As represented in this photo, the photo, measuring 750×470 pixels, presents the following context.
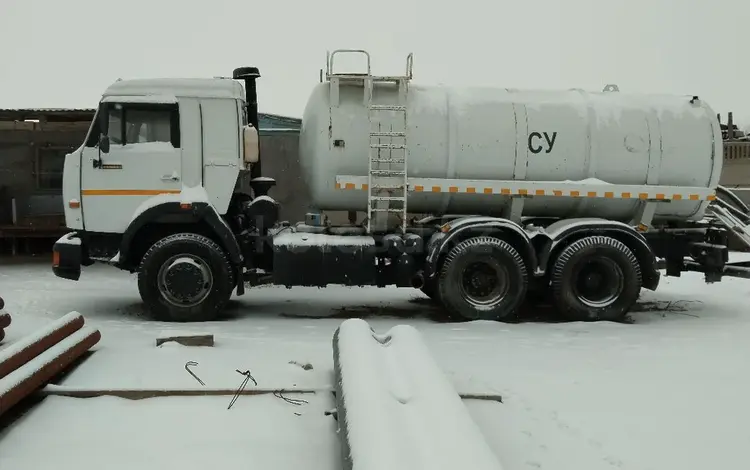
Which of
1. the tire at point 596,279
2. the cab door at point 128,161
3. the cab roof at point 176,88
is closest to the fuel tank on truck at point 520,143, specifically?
the tire at point 596,279

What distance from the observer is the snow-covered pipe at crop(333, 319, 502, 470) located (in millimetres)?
3350

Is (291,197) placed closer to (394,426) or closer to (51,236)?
(51,236)

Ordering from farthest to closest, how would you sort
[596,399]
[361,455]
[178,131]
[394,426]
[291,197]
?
[291,197], [178,131], [596,399], [394,426], [361,455]

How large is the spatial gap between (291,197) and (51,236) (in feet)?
16.6

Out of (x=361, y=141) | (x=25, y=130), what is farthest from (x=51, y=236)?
(x=361, y=141)

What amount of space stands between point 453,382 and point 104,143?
5220 mm

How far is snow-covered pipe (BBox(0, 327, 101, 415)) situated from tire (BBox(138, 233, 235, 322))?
1.72 m

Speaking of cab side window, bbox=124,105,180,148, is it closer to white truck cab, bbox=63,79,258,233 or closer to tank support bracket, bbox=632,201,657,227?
white truck cab, bbox=63,79,258,233

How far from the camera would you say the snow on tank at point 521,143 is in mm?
8594

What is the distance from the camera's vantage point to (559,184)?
28.5 ft

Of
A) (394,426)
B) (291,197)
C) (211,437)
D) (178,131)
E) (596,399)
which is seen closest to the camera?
(394,426)

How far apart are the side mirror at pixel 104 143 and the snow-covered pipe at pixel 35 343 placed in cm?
241

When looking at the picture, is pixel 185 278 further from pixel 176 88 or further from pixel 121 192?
pixel 176 88

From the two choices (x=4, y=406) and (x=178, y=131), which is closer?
(x=4, y=406)
